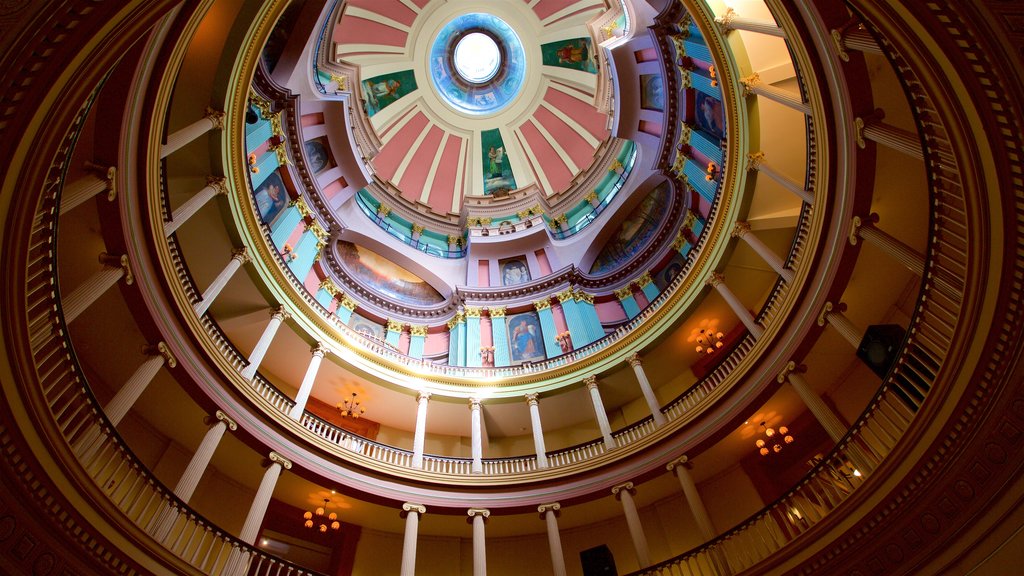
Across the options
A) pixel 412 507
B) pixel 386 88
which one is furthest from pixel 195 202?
pixel 386 88

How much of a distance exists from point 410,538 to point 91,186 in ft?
33.5

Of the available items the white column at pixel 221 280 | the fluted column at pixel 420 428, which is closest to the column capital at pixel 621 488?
the fluted column at pixel 420 428

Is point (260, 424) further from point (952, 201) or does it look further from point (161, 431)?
point (952, 201)

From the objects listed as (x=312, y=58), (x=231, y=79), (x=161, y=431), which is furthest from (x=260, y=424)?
(x=312, y=58)

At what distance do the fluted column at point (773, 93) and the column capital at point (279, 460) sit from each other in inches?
596

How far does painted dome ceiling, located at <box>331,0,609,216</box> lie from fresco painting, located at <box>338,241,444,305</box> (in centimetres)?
534

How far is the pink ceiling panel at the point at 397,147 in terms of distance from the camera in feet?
102

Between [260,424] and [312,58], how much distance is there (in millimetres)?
15890

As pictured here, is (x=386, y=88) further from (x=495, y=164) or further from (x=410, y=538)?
(x=410, y=538)

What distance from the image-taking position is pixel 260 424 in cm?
1297

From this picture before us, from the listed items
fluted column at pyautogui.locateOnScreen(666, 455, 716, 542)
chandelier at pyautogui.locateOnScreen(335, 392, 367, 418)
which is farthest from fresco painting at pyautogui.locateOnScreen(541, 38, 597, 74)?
fluted column at pyautogui.locateOnScreen(666, 455, 716, 542)

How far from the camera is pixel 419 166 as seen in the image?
3297 centimetres

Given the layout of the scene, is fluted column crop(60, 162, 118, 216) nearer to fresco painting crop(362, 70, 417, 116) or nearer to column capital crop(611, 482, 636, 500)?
column capital crop(611, 482, 636, 500)

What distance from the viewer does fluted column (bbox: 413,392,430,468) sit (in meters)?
15.2
